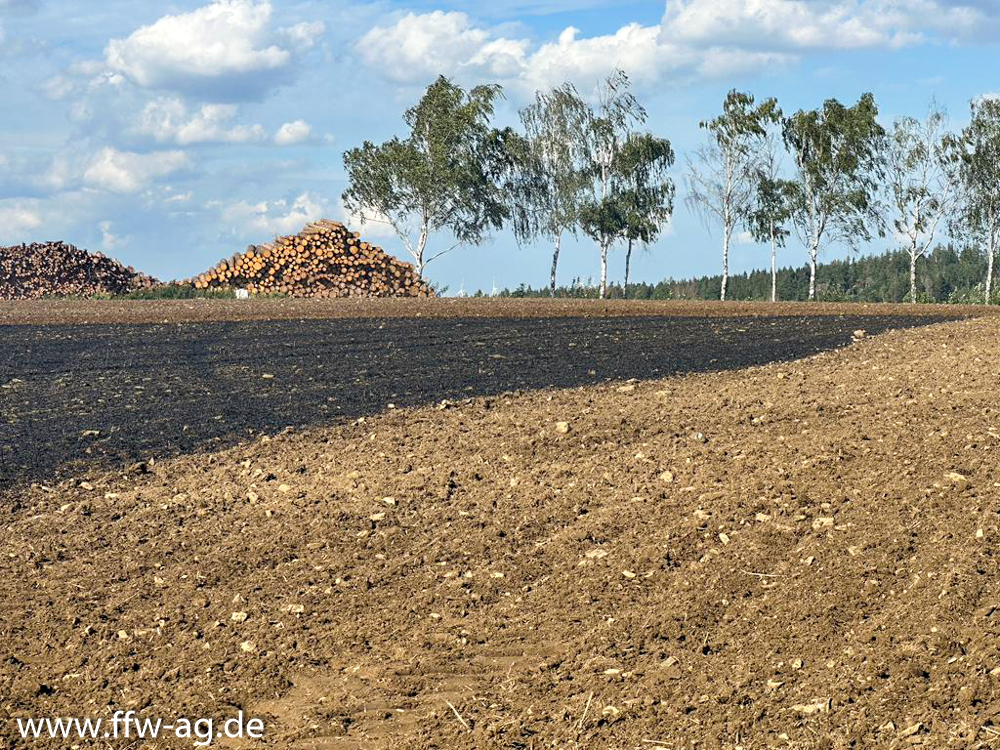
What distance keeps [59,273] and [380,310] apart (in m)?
16.4

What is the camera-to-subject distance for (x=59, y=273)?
33.9 meters

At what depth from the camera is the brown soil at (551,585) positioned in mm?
4684

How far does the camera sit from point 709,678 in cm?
480

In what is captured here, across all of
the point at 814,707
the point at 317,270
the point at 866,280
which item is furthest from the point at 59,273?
the point at 866,280

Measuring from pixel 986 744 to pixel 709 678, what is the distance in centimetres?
109

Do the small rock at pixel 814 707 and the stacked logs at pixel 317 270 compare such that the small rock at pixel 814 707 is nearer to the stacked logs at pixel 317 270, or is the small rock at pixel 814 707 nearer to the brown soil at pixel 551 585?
the brown soil at pixel 551 585

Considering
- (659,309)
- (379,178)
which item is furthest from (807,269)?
(659,309)

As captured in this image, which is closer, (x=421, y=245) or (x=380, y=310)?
(x=380, y=310)

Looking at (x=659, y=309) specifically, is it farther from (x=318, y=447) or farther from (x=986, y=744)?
(x=986, y=744)

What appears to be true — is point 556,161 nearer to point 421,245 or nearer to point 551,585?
point 421,245

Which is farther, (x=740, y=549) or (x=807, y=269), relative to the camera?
(x=807, y=269)

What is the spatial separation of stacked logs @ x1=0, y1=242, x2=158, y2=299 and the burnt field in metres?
15.4

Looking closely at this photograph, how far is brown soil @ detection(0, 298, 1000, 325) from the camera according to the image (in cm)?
2025

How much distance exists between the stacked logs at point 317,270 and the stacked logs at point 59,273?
3.01 meters
